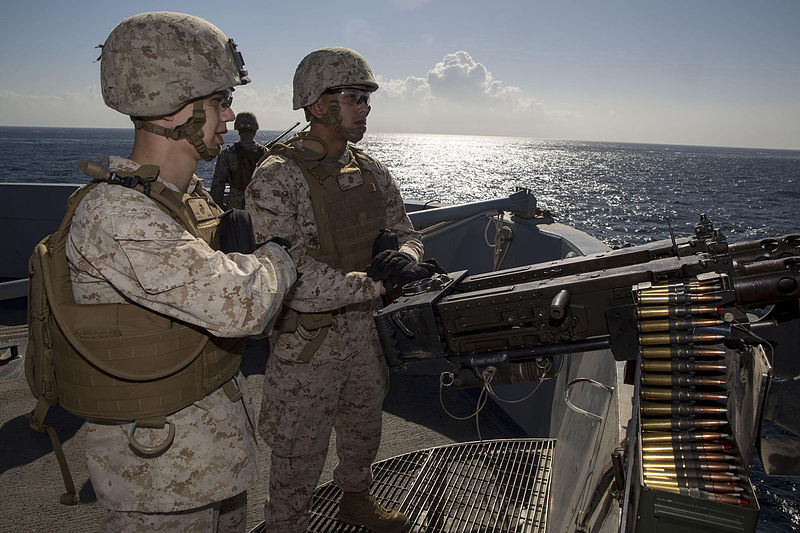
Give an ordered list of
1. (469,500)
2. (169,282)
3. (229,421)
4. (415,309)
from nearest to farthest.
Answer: (169,282) < (229,421) < (415,309) < (469,500)

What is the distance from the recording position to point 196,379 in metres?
2.02

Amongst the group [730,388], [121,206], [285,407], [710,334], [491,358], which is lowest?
[285,407]

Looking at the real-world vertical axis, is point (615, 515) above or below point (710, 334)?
below

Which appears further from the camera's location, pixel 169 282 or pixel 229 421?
pixel 229 421

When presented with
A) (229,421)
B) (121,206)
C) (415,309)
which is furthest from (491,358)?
(121,206)

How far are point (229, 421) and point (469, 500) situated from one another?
1.96m

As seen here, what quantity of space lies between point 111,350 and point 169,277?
368mm

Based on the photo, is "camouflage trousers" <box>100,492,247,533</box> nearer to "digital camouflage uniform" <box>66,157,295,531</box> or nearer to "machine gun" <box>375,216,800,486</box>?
"digital camouflage uniform" <box>66,157,295,531</box>

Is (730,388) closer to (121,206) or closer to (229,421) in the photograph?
(229,421)

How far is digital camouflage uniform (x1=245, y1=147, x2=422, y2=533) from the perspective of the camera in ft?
9.29

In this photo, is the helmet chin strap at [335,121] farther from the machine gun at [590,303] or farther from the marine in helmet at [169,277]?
the machine gun at [590,303]

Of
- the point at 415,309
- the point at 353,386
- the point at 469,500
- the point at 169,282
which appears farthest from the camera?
the point at 469,500

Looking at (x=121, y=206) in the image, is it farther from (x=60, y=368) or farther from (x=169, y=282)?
(x=60, y=368)

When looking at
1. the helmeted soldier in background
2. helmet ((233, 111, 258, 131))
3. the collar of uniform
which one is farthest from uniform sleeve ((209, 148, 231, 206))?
the collar of uniform
